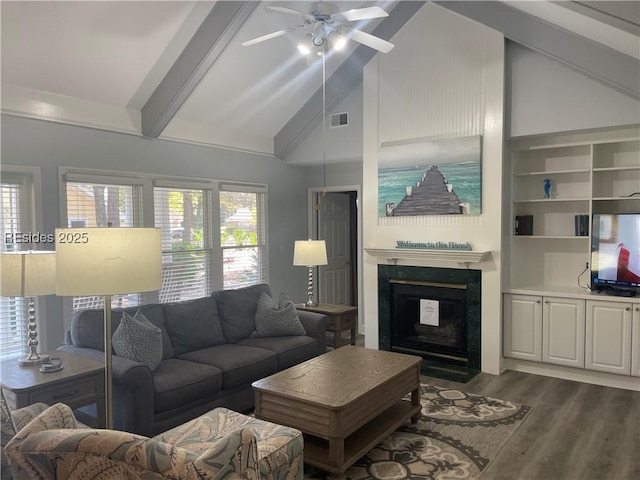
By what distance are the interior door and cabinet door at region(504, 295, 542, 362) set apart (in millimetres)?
2888

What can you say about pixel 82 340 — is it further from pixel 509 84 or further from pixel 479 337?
pixel 509 84

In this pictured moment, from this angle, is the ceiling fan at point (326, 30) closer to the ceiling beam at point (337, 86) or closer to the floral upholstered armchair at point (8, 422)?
the ceiling beam at point (337, 86)

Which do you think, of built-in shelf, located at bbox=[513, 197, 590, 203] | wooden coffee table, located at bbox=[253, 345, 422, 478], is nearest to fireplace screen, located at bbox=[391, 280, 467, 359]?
built-in shelf, located at bbox=[513, 197, 590, 203]

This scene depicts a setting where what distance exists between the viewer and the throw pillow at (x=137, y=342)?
3398mm

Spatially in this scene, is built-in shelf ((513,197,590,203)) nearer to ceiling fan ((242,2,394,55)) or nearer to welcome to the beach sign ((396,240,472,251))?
welcome to the beach sign ((396,240,472,251))

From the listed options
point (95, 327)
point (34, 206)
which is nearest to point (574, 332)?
point (95, 327)

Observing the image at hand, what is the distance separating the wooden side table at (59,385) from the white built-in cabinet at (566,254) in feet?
12.6

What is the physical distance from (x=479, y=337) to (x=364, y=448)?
240 cm

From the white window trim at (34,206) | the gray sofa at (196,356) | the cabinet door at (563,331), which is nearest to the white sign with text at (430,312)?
the cabinet door at (563,331)

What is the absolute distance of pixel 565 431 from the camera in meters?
3.48

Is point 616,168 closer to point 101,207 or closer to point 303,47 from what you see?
point 303,47

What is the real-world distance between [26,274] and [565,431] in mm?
3823

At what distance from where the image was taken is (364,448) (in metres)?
3.00

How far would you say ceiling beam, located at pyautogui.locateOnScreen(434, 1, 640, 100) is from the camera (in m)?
3.92
